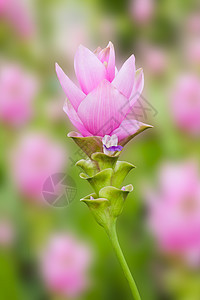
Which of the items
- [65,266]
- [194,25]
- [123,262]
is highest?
[123,262]

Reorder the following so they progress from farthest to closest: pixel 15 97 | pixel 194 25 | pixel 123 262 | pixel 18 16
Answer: pixel 194 25, pixel 18 16, pixel 15 97, pixel 123 262

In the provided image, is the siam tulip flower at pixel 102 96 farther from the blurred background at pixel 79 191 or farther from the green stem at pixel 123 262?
the blurred background at pixel 79 191

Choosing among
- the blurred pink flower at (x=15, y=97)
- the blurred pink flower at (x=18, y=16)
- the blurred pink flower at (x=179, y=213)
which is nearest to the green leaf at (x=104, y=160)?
the blurred pink flower at (x=179, y=213)

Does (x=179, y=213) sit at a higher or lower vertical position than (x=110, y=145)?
lower

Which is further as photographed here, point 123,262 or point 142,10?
point 142,10

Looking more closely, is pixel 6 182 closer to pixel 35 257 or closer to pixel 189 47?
pixel 35 257

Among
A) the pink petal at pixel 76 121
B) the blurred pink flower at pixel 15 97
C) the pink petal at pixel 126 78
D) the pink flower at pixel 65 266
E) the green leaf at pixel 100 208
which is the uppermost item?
the pink petal at pixel 126 78

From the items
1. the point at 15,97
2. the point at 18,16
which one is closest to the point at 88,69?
the point at 15,97

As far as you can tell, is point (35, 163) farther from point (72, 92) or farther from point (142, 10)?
point (142, 10)
